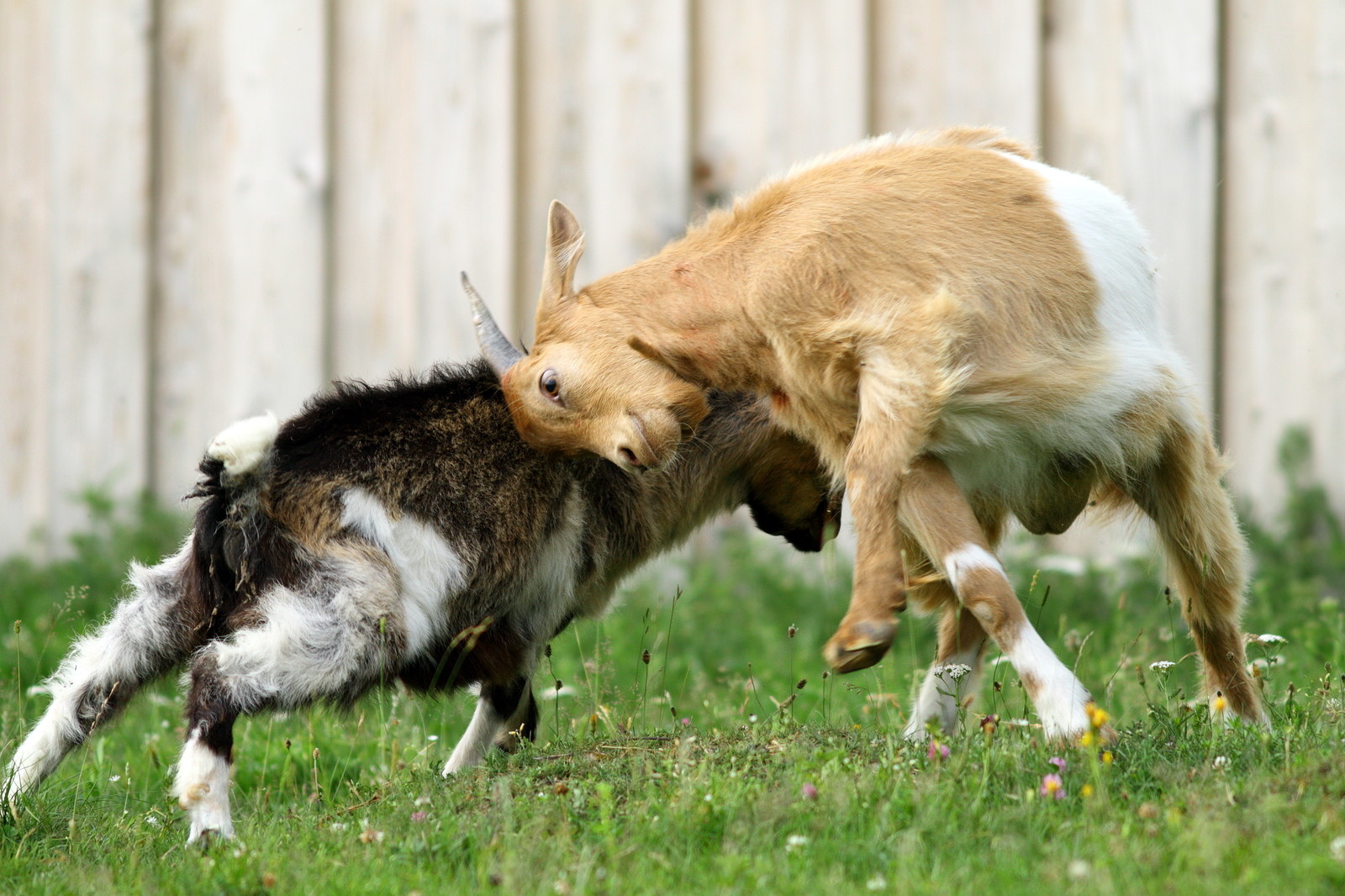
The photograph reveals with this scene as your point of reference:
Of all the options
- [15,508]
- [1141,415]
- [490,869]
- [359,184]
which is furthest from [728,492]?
[15,508]

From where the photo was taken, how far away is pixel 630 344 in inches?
157

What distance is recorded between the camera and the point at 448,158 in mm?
6426

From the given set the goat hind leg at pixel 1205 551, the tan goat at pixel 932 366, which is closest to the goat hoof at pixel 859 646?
the tan goat at pixel 932 366

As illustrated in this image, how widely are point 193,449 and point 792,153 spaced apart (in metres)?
3.01

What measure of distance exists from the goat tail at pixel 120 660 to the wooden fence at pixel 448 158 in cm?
230

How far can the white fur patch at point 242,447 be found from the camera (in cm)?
398

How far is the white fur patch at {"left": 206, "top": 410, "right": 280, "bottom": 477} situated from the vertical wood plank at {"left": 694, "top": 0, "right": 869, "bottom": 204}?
2.99 metres

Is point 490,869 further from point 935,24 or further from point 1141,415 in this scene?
point 935,24

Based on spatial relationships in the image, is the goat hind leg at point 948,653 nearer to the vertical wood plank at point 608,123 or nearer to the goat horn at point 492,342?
the goat horn at point 492,342

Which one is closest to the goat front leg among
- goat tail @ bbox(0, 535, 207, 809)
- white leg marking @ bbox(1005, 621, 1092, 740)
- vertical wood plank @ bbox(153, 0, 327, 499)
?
white leg marking @ bbox(1005, 621, 1092, 740)

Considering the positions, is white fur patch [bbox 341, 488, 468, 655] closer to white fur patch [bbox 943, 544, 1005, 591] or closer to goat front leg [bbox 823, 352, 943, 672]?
goat front leg [bbox 823, 352, 943, 672]

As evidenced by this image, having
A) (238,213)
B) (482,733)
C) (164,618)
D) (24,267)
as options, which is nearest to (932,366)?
(482,733)

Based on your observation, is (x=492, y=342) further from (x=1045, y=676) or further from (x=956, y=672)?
(x=1045, y=676)

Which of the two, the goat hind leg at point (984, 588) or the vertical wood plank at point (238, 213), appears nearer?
the goat hind leg at point (984, 588)
